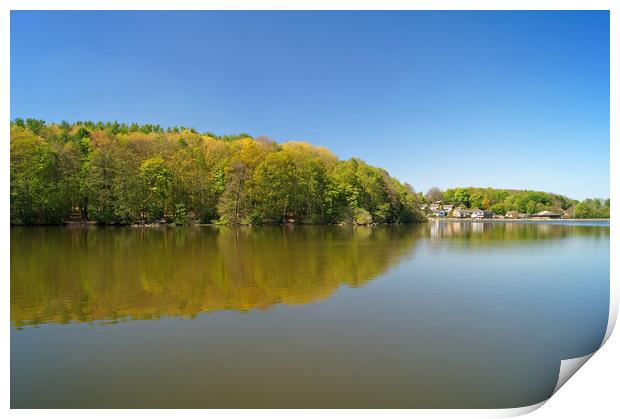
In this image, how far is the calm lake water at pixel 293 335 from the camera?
14.7 feet

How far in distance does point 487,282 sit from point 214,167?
3864 centimetres

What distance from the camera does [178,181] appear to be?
4188 cm

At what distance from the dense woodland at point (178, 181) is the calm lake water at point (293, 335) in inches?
687

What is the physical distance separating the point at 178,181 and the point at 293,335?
38627mm

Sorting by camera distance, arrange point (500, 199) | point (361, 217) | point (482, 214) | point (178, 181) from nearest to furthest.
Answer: point (178, 181) → point (361, 217) → point (482, 214) → point (500, 199)

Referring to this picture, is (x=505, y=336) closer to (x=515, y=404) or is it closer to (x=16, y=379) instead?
(x=515, y=404)

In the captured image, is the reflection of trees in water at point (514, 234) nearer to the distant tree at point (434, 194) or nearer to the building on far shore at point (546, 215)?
the building on far shore at point (546, 215)

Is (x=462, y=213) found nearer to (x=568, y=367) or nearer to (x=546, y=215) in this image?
(x=546, y=215)

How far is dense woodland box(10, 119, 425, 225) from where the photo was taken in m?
26.7

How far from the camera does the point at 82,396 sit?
4.34 metres

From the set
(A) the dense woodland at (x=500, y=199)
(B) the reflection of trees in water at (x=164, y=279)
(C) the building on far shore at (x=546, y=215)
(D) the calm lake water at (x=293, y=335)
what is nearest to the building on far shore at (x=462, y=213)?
(A) the dense woodland at (x=500, y=199)

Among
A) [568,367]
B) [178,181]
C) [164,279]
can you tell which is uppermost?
[178,181]

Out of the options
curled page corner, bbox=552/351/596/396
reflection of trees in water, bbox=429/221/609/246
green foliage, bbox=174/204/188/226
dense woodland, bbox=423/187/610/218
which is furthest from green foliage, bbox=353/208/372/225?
curled page corner, bbox=552/351/596/396

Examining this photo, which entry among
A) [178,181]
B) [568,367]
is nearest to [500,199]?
[178,181]
